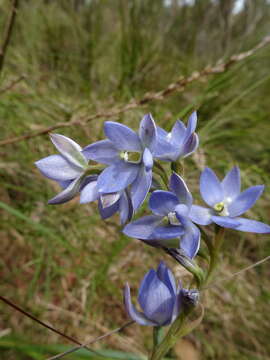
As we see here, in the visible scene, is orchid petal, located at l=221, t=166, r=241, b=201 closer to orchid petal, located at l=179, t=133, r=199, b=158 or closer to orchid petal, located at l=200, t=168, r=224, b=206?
orchid petal, located at l=200, t=168, r=224, b=206

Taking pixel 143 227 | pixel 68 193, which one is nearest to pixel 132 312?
pixel 143 227

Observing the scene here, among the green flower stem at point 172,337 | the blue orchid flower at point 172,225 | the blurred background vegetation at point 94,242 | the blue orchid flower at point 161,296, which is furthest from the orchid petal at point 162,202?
the blurred background vegetation at point 94,242

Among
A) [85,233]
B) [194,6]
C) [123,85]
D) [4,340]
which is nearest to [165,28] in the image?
[194,6]

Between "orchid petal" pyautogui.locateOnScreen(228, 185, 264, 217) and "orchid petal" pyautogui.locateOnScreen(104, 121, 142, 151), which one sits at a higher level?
"orchid petal" pyautogui.locateOnScreen(104, 121, 142, 151)

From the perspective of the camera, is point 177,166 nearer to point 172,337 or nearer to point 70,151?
point 70,151

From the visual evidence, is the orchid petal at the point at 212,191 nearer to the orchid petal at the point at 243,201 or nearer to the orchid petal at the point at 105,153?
the orchid petal at the point at 243,201

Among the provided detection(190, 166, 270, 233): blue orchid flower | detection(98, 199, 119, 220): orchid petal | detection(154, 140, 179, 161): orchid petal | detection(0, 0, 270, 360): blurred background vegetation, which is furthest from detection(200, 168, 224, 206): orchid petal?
detection(0, 0, 270, 360): blurred background vegetation

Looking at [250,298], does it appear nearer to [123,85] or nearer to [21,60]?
[123,85]
